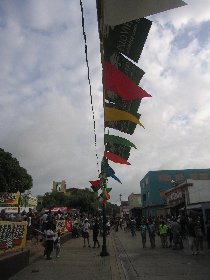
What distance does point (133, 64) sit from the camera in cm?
848

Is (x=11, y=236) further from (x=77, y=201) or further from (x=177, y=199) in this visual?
(x=77, y=201)

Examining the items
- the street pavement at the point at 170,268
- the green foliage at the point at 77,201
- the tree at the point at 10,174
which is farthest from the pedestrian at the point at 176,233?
the green foliage at the point at 77,201

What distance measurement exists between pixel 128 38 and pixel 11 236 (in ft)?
25.8

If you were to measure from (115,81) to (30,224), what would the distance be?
594 inches

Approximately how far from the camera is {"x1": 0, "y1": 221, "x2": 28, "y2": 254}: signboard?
11019 mm

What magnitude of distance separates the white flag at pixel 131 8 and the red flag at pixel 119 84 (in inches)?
74.3

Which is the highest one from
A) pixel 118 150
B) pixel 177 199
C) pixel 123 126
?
pixel 177 199

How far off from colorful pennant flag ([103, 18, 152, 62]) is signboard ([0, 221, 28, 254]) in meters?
6.71

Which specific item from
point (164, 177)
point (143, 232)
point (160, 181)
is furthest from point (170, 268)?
point (164, 177)

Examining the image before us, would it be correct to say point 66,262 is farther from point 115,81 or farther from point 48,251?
point 115,81

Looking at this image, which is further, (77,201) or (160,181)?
(77,201)

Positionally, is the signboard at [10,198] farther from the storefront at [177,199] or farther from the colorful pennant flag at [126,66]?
the colorful pennant flag at [126,66]

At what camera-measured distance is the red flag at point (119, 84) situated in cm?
779

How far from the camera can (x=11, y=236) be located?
11672 mm
